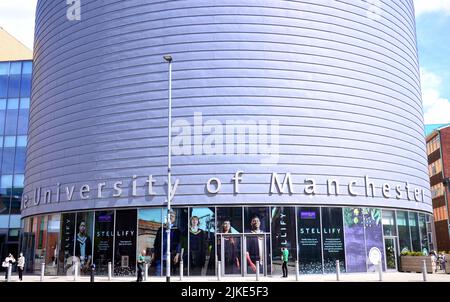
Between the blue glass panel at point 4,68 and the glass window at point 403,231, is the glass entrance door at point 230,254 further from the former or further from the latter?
the blue glass panel at point 4,68

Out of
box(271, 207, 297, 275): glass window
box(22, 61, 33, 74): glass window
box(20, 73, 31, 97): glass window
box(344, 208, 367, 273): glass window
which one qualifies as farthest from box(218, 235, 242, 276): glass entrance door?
box(22, 61, 33, 74): glass window

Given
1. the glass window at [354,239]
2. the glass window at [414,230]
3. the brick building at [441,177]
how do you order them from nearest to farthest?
the glass window at [354,239]
the glass window at [414,230]
the brick building at [441,177]

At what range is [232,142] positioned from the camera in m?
31.1

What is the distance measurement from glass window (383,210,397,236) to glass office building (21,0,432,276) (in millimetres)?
124

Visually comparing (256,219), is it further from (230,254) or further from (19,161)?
(19,161)

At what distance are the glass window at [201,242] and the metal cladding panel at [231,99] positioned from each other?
107 cm

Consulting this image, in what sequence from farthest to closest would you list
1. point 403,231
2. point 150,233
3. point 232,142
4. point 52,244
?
point 52,244, point 403,231, point 150,233, point 232,142

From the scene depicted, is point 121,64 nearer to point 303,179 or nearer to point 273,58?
point 273,58

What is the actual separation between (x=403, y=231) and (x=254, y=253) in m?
12.3

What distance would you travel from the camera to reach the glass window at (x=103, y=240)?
32.4 m

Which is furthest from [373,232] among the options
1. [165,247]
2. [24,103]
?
[24,103]

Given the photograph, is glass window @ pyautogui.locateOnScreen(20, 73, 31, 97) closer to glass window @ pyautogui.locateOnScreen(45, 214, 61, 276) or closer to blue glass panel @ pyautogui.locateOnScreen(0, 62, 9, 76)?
blue glass panel @ pyautogui.locateOnScreen(0, 62, 9, 76)

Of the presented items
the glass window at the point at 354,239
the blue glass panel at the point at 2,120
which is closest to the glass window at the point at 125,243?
the glass window at the point at 354,239

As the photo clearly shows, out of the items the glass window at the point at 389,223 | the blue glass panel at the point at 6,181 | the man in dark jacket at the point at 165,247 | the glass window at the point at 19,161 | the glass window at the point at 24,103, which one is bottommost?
the man in dark jacket at the point at 165,247
